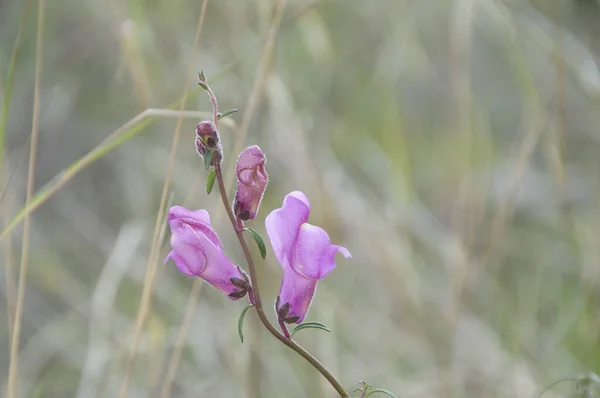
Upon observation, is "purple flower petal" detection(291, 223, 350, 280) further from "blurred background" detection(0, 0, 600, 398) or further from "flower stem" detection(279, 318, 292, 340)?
"blurred background" detection(0, 0, 600, 398)

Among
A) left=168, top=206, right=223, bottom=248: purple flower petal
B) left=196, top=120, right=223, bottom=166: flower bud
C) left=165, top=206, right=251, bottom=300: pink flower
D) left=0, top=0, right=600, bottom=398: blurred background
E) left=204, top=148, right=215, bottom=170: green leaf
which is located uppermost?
left=0, top=0, right=600, bottom=398: blurred background

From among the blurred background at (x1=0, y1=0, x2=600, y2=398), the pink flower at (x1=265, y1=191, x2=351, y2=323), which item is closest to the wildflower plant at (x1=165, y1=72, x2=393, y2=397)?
the pink flower at (x1=265, y1=191, x2=351, y2=323)

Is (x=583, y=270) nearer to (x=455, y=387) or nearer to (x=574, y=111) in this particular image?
(x=455, y=387)

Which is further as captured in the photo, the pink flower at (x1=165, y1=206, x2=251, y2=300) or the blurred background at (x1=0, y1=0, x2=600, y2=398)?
the blurred background at (x1=0, y1=0, x2=600, y2=398)

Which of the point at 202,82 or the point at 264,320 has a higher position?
the point at 202,82

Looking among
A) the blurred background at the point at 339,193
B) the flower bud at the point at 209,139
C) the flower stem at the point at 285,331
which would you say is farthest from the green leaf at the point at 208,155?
the blurred background at the point at 339,193

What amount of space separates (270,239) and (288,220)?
2cm

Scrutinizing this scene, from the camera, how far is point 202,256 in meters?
0.43

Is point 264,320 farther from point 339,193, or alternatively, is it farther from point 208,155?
point 339,193

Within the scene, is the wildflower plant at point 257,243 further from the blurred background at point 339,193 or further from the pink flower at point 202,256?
the blurred background at point 339,193

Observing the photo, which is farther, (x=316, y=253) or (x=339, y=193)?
(x=339, y=193)

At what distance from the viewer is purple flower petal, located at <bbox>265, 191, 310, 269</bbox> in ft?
1.34

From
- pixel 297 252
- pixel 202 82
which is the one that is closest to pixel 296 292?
pixel 297 252

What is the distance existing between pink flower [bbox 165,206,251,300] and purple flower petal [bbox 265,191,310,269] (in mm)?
34
